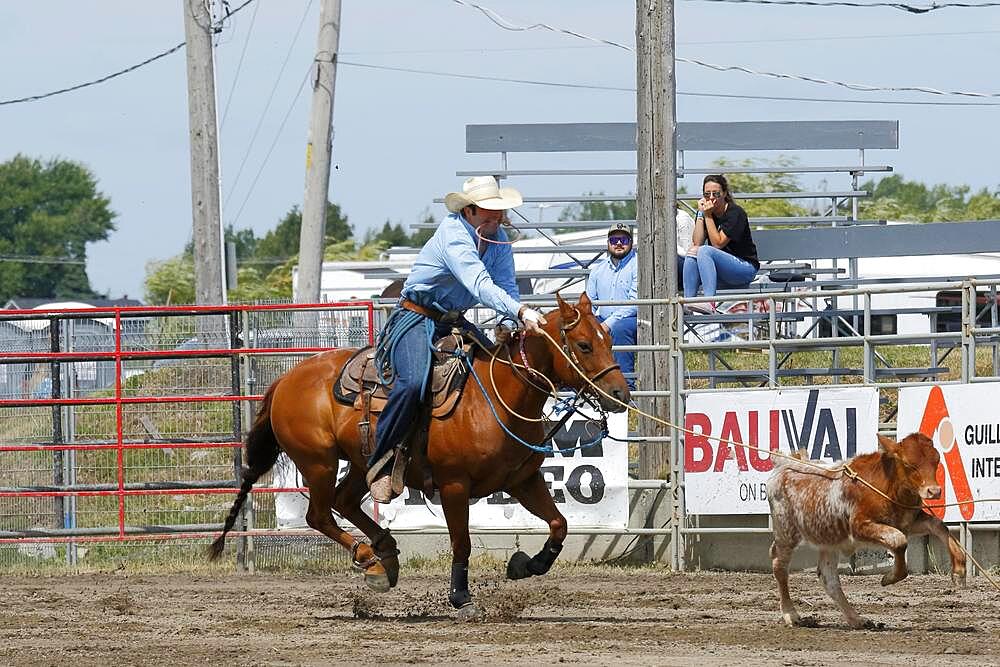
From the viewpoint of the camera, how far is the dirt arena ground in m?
8.54

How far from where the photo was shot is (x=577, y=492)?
13492 mm

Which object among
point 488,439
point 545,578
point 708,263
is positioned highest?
point 708,263

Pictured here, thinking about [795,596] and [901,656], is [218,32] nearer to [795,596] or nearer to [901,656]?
[795,596]

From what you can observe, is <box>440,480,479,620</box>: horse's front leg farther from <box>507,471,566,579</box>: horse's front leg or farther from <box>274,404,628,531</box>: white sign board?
<box>274,404,628,531</box>: white sign board

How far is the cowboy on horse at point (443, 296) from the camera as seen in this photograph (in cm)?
1006

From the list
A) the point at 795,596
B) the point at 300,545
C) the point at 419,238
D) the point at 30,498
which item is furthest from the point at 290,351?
the point at 419,238

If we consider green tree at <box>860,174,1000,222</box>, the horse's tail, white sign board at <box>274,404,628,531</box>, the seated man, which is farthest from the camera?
green tree at <box>860,174,1000,222</box>

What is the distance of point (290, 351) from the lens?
1393 cm

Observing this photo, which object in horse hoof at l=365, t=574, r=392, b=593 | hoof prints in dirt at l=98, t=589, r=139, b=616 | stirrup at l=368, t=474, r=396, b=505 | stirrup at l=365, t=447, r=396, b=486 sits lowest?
hoof prints in dirt at l=98, t=589, r=139, b=616

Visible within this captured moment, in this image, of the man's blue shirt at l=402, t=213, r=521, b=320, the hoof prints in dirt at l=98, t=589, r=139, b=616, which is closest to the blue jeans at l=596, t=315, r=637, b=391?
the man's blue shirt at l=402, t=213, r=521, b=320

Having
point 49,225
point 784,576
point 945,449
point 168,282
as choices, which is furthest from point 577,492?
point 49,225

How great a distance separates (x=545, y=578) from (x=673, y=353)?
210cm

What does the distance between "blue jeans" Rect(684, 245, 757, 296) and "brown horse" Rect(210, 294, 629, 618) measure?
4.07 m

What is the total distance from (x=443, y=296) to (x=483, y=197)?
739 millimetres
